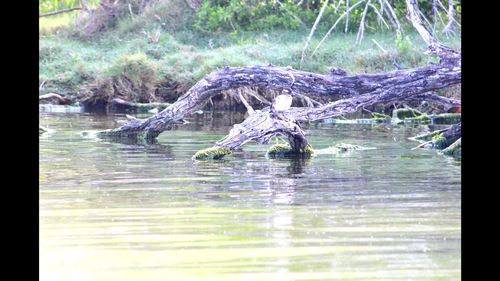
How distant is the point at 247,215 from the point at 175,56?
775 inches

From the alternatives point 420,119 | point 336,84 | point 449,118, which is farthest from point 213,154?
point 420,119

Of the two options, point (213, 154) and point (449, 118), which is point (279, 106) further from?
point (449, 118)

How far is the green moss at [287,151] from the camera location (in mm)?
15612

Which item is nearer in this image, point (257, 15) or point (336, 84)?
point (336, 84)

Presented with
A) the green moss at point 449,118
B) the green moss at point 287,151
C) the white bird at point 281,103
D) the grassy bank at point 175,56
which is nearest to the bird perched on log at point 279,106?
the white bird at point 281,103

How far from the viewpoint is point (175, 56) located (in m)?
29.1

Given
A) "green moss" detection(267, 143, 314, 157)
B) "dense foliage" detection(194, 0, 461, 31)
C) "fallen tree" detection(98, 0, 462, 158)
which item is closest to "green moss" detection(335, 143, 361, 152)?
"fallen tree" detection(98, 0, 462, 158)

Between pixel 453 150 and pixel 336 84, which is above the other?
pixel 336 84

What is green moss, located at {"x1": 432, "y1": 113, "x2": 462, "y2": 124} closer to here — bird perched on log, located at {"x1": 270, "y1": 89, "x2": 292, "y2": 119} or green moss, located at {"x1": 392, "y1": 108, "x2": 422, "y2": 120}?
green moss, located at {"x1": 392, "y1": 108, "x2": 422, "y2": 120}

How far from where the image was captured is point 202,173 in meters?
13.4

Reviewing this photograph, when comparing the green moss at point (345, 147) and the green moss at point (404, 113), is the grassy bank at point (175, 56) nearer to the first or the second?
the green moss at point (404, 113)

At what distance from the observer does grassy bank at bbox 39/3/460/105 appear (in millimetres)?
27016
